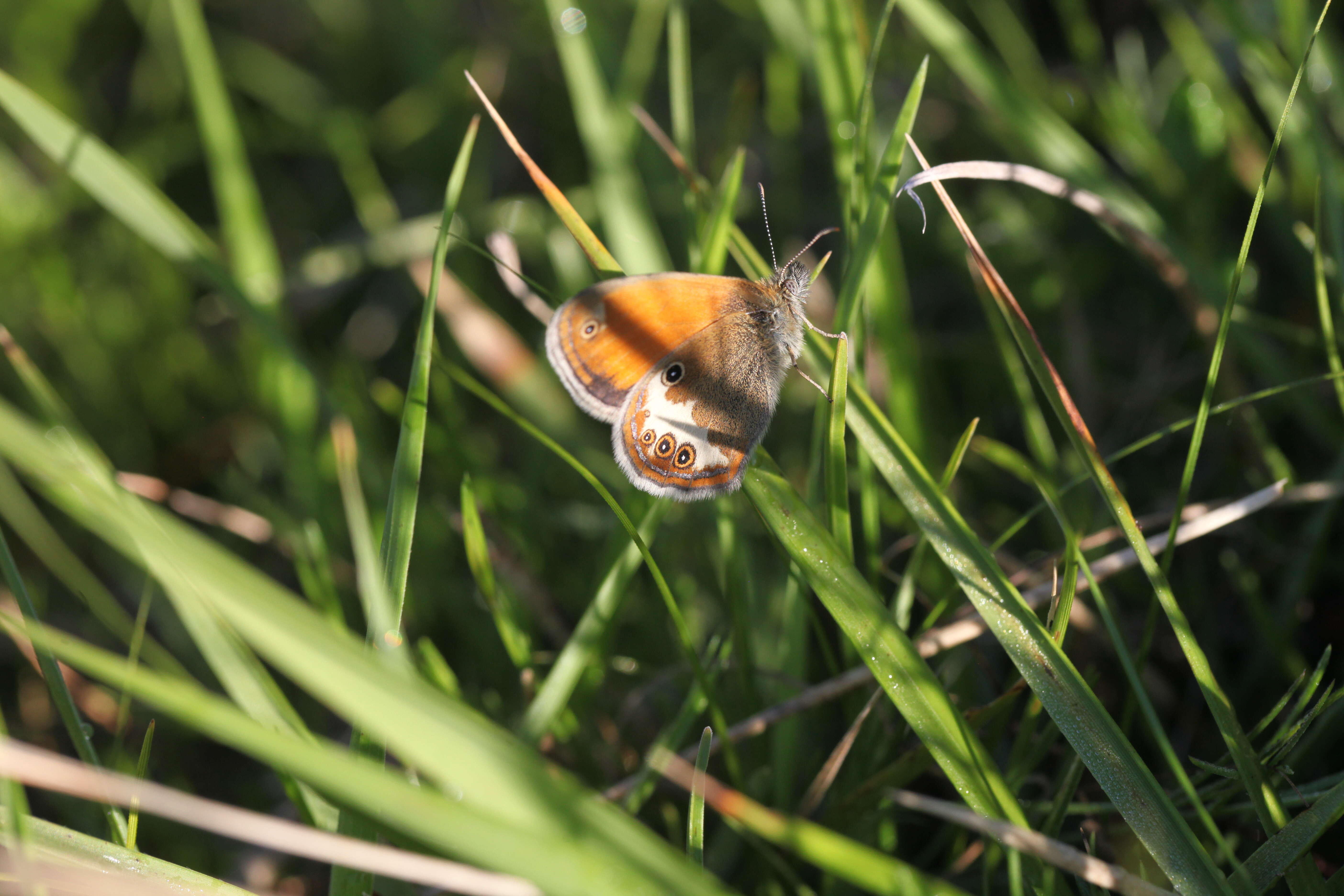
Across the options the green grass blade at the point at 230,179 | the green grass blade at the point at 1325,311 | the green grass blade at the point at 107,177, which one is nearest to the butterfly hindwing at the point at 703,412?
the green grass blade at the point at 1325,311

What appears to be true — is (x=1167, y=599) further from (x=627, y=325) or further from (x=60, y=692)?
(x=60, y=692)

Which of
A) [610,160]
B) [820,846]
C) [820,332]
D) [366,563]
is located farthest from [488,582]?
[610,160]

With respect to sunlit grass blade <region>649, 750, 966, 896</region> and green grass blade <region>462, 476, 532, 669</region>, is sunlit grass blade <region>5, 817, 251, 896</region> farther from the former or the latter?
sunlit grass blade <region>649, 750, 966, 896</region>

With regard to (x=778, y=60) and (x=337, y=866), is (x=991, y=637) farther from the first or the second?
(x=778, y=60)

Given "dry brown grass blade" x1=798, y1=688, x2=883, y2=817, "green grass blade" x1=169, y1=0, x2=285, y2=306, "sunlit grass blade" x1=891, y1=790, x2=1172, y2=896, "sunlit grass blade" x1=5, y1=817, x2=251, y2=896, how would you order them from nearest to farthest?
"sunlit grass blade" x1=891, y1=790, x2=1172, y2=896
"sunlit grass blade" x1=5, y1=817, x2=251, y2=896
"dry brown grass blade" x1=798, y1=688, x2=883, y2=817
"green grass blade" x1=169, y1=0, x2=285, y2=306

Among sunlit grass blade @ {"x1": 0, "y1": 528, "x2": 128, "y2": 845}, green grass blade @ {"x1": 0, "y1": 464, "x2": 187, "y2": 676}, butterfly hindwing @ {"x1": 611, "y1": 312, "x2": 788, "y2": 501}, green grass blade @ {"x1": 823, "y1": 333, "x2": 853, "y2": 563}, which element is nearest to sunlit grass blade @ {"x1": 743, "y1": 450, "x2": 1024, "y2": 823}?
green grass blade @ {"x1": 823, "y1": 333, "x2": 853, "y2": 563}

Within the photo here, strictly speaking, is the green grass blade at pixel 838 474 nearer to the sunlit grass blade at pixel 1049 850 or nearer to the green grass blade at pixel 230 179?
the sunlit grass blade at pixel 1049 850
